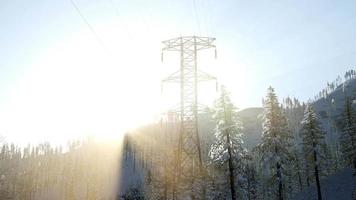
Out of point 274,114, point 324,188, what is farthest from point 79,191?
point 274,114

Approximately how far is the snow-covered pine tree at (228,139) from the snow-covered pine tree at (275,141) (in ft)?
19.8

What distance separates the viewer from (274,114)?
155 feet

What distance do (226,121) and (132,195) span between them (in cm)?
7060

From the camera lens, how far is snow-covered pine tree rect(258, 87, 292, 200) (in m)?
46.5

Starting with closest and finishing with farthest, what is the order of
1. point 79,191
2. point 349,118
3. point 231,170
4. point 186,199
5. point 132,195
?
point 186,199 → point 231,170 → point 349,118 → point 132,195 → point 79,191

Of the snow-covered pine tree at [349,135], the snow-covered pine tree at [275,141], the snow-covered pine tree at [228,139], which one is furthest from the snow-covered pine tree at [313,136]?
the snow-covered pine tree at [228,139]

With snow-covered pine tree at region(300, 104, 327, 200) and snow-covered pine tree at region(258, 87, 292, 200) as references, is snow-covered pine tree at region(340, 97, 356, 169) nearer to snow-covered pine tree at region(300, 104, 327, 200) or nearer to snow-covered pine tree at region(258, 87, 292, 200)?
snow-covered pine tree at region(300, 104, 327, 200)

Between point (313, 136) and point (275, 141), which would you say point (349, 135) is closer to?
point (313, 136)

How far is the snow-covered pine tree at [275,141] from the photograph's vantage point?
46469 millimetres

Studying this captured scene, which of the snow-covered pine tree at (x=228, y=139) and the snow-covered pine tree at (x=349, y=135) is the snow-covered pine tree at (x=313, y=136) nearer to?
the snow-covered pine tree at (x=349, y=135)

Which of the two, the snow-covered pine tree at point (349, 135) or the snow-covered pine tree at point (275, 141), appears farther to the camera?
the snow-covered pine tree at point (349, 135)

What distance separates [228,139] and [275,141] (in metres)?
7.88

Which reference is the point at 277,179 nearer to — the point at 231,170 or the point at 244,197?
the point at 244,197

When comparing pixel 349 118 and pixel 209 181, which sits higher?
pixel 349 118
